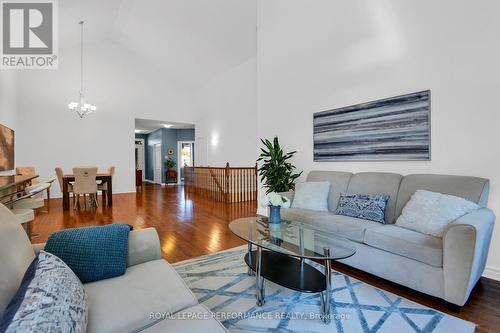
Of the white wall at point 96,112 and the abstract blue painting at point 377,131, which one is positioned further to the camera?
the white wall at point 96,112

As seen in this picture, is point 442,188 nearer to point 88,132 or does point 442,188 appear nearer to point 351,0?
point 351,0

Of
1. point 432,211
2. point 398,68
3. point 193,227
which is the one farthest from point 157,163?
point 432,211

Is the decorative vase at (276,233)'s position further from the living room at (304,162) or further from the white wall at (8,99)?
the white wall at (8,99)

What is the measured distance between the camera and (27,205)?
3.29m

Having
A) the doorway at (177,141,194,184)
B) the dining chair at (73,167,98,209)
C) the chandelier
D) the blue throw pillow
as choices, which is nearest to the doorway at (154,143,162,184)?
the doorway at (177,141,194,184)

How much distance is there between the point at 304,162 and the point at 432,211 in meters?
2.12

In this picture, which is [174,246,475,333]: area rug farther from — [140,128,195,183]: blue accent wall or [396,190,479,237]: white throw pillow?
[140,128,195,183]: blue accent wall

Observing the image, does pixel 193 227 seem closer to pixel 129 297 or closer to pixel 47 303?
pixel 129 297

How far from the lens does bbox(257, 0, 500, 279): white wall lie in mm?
2354

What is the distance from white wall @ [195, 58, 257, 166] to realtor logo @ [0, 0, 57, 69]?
15.0 feet

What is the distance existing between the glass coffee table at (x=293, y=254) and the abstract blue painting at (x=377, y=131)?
1570 mm

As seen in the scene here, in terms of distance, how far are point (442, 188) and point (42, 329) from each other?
3026 millimetres

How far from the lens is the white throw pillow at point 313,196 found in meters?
3.20

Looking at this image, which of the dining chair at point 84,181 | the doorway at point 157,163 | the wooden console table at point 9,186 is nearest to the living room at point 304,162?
the dining chair at point 84,181
